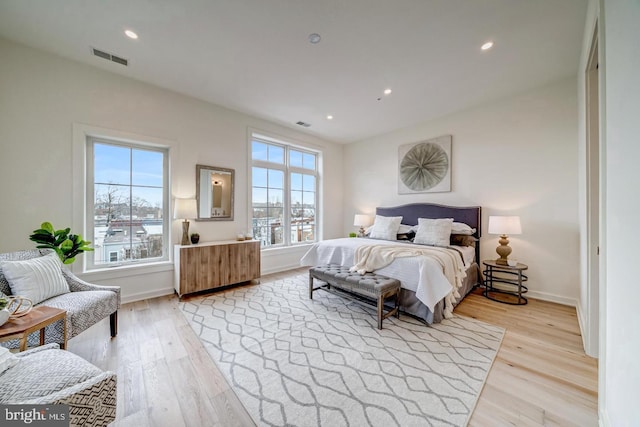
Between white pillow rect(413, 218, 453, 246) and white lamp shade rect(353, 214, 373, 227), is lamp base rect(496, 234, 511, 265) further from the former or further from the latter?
white lamp shade rect(353, 214, 373, 227)

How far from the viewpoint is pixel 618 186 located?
106 cm

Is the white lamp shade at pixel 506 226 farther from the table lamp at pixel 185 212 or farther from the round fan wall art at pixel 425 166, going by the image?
the table lamp at pixel 185 212

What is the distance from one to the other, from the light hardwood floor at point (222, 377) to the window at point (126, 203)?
0.94 metres

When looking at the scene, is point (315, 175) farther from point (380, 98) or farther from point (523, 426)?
point (523, 426)

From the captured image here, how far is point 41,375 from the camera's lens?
1.02 metres

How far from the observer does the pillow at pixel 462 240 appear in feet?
11.9

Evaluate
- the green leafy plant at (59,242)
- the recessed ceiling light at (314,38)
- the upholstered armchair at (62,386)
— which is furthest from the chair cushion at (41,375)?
the recessed ceiling light at (314,38)

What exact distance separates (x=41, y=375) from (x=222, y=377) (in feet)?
3.26

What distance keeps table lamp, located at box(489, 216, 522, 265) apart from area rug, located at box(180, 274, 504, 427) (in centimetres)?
132

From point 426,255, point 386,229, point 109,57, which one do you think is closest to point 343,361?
point 426,255

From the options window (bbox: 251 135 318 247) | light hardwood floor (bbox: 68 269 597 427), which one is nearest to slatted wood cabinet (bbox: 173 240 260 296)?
light hardwood floor (bbox: 68 269 597 427)

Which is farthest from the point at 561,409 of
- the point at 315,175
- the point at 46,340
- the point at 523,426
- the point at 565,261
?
the point at 315,175

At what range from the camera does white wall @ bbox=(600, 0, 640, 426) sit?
34.6 inches

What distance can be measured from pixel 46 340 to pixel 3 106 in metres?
2.54
